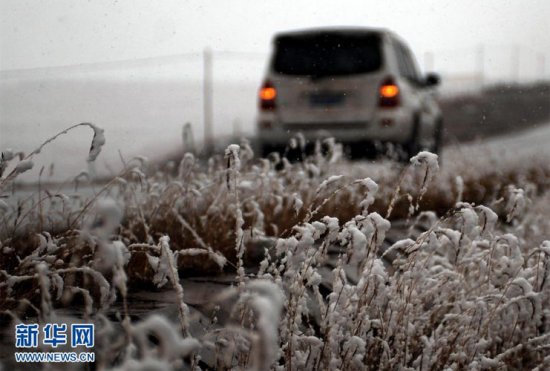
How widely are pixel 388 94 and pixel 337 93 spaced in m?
0.58

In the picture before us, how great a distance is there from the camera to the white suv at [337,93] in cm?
830

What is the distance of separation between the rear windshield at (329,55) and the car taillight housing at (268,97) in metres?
0.20

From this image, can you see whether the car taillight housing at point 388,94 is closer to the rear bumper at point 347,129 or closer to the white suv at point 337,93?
the white suv at point 337,93

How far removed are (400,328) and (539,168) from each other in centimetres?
741

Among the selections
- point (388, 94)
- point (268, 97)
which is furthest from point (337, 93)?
point (268, 97)

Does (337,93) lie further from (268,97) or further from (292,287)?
(292,287)

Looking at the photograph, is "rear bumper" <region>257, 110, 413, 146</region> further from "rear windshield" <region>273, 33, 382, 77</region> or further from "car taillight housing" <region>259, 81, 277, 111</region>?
"rear windshield" <region>273, 33, 382, 77</region>

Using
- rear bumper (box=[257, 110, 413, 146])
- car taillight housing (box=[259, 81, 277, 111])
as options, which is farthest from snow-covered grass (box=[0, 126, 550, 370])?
car taillight housing (box=[259, 81, 277, 111])

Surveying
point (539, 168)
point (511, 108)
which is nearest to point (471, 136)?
point (511, 108)

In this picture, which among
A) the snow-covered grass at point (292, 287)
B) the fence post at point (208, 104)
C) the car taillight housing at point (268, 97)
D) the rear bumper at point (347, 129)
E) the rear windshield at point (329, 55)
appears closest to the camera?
the snow-covered grass at point (292, 287)

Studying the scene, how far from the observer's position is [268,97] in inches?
337

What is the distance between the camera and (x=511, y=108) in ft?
110

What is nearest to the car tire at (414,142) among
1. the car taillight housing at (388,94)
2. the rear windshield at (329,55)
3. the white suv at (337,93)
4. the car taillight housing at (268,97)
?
the white suv at (337,93)

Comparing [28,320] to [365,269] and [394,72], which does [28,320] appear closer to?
[365,269]
